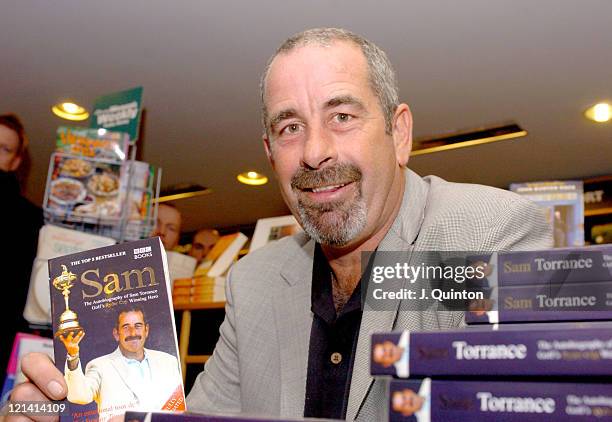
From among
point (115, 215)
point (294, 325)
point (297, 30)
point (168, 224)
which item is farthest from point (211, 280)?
point (294, 325)

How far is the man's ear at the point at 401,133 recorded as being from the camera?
1438 millimetres

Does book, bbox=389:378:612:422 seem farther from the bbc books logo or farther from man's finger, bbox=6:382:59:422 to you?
man's finger, bbox=6:382:59:422

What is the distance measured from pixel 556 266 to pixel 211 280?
2.43 m

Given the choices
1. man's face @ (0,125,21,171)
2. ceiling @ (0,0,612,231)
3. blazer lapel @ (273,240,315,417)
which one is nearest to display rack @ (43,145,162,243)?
man's face @ (0,125,21,171)

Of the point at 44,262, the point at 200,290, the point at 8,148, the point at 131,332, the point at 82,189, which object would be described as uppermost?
the point at 8,148

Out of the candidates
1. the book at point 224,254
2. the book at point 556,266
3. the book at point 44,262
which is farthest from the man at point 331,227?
the book at point 224,254

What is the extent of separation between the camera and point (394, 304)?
1122mm

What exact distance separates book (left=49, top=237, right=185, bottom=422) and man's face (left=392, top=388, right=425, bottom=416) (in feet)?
1.16

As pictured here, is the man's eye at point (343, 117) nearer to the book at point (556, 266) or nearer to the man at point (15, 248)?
the book at point (556, 266)

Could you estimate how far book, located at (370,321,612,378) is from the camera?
1.66 ft

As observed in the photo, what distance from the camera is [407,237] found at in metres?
1.26

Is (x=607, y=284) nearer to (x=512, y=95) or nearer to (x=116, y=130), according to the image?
(x=116, y=130)

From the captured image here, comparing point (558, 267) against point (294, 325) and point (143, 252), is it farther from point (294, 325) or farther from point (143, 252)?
point (294, 325)

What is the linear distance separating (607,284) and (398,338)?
0.19m
